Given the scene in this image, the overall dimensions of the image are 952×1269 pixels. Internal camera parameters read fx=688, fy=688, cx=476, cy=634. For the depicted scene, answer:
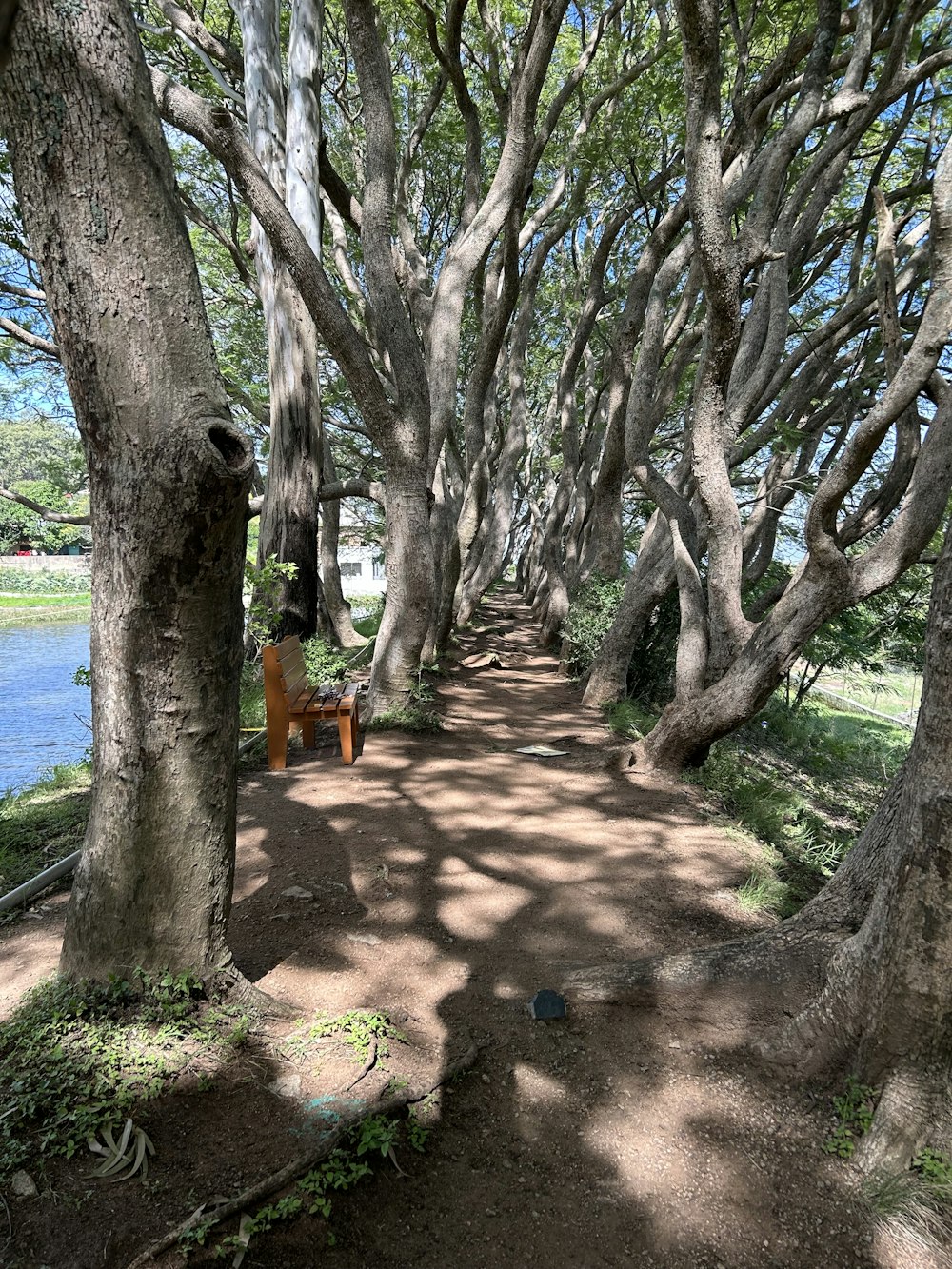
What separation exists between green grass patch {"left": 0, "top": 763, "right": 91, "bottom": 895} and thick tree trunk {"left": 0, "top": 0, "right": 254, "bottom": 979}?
1922 millimetres

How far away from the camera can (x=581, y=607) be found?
10.2 metres

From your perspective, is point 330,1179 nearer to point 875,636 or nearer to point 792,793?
point 792,793

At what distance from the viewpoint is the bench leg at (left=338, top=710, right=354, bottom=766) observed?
5.36 meters

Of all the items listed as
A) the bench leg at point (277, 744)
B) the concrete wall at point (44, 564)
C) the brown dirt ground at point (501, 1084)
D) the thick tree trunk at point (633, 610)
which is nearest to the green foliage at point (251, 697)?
the bench leg at point (277, 744)

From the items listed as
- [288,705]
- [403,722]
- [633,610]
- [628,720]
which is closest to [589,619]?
[633,610]

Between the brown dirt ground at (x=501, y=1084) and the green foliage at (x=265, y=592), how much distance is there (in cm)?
223

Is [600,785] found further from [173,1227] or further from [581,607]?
[581,607]

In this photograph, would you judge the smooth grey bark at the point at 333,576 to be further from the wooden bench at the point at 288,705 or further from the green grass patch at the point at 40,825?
the green grass patch at the point at 40,825

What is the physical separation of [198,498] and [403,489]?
13.9ft

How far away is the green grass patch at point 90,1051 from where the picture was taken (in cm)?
181

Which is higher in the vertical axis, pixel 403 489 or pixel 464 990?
pixel 403 489

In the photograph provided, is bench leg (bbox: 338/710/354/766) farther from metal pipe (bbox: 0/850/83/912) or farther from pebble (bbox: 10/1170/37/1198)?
pebble (bbox: 10/1170/37/1198)

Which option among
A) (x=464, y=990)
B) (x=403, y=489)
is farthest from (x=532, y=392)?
(x=464, y=990)

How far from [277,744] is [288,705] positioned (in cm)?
32
